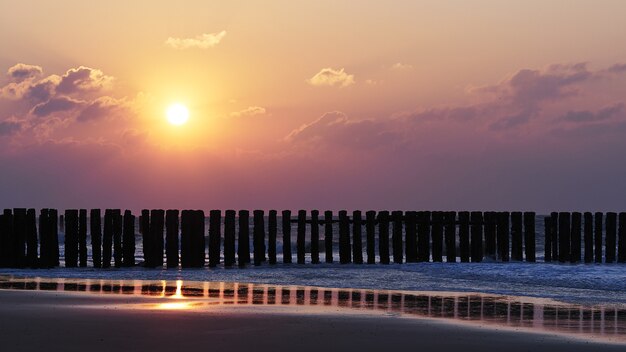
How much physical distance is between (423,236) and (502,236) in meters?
2.38

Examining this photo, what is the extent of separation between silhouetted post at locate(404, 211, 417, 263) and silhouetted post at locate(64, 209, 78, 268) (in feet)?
28.2

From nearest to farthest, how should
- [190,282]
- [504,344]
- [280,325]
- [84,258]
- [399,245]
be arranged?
[504,344], [280,325], [190,282], [84,258], [399,245]

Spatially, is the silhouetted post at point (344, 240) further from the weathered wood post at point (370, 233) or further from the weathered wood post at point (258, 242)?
the weathered wood post at point (258, 242)

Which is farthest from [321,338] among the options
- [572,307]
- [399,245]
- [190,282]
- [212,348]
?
[399,245]

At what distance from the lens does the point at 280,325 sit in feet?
35.5

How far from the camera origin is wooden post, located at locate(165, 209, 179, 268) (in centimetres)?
2330

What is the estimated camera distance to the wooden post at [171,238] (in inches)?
917

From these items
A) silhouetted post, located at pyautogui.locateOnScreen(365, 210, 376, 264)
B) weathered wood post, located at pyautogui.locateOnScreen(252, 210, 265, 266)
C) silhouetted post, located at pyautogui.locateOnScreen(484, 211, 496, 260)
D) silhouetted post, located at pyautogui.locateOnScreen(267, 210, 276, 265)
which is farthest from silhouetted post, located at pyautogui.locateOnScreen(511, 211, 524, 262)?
weathered wood post, located at pyautogui.locateOnScreen(252, 210, 265, 266)

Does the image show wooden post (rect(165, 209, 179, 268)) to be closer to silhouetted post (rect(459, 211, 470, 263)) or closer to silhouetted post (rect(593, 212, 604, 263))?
silhouetted post (rect(459, 211, 470, 263))

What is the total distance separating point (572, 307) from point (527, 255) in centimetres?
1267

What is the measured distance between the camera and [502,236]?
26391mm

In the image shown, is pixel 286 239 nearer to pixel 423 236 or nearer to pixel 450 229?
pixel 423 236

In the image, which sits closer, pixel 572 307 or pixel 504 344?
pixel 504 344

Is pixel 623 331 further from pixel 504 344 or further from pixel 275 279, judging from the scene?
pixel 275 279
